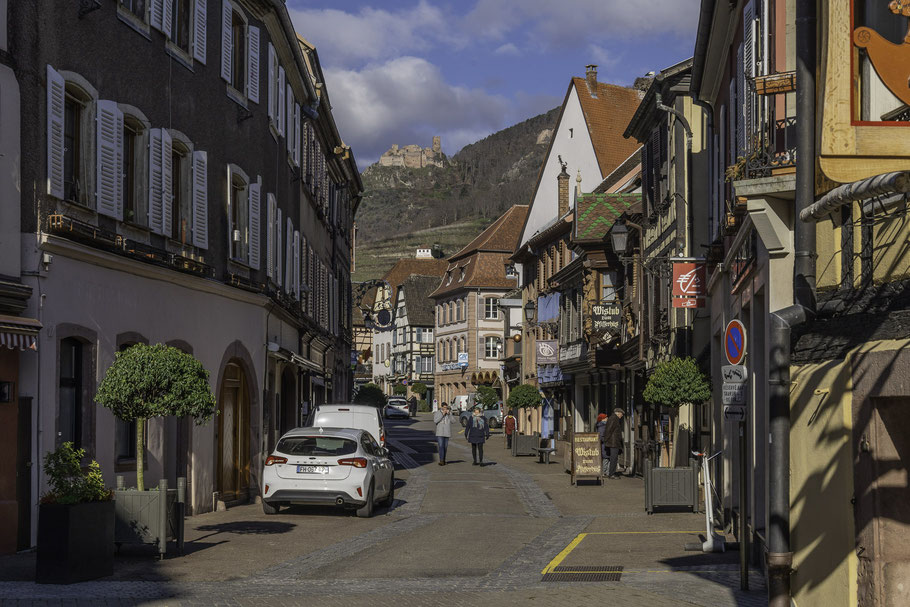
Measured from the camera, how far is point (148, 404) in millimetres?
13547

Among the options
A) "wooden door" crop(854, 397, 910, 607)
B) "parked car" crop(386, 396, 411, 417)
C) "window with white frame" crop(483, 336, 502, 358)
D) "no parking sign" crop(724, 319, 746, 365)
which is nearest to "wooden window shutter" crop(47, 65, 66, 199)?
"no parking sign" crop(724, 319, 746, 365)

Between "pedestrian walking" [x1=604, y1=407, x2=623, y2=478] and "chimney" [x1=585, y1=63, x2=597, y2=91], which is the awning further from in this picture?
"chimney" [x1=585, y1=63, x2=597, y2=91]

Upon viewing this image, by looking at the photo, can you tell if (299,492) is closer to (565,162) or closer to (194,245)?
(194,245)

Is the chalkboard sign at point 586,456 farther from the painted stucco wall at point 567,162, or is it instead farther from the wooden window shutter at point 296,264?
the painted stucco wall at point 567,162

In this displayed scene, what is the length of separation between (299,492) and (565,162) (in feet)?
111

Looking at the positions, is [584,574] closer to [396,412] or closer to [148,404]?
[148,404]

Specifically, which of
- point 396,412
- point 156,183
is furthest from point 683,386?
point 396,412

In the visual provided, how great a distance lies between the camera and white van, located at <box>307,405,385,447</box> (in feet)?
87.7

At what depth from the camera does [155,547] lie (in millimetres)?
13375

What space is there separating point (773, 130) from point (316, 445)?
34.5 ft

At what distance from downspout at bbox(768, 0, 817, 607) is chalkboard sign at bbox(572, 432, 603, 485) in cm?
1760

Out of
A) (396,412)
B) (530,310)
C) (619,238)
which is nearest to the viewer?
(619,238)

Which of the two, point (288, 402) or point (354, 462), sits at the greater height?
point (288, 402)

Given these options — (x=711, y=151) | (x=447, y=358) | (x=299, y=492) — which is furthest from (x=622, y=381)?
(x=447, y=358)
